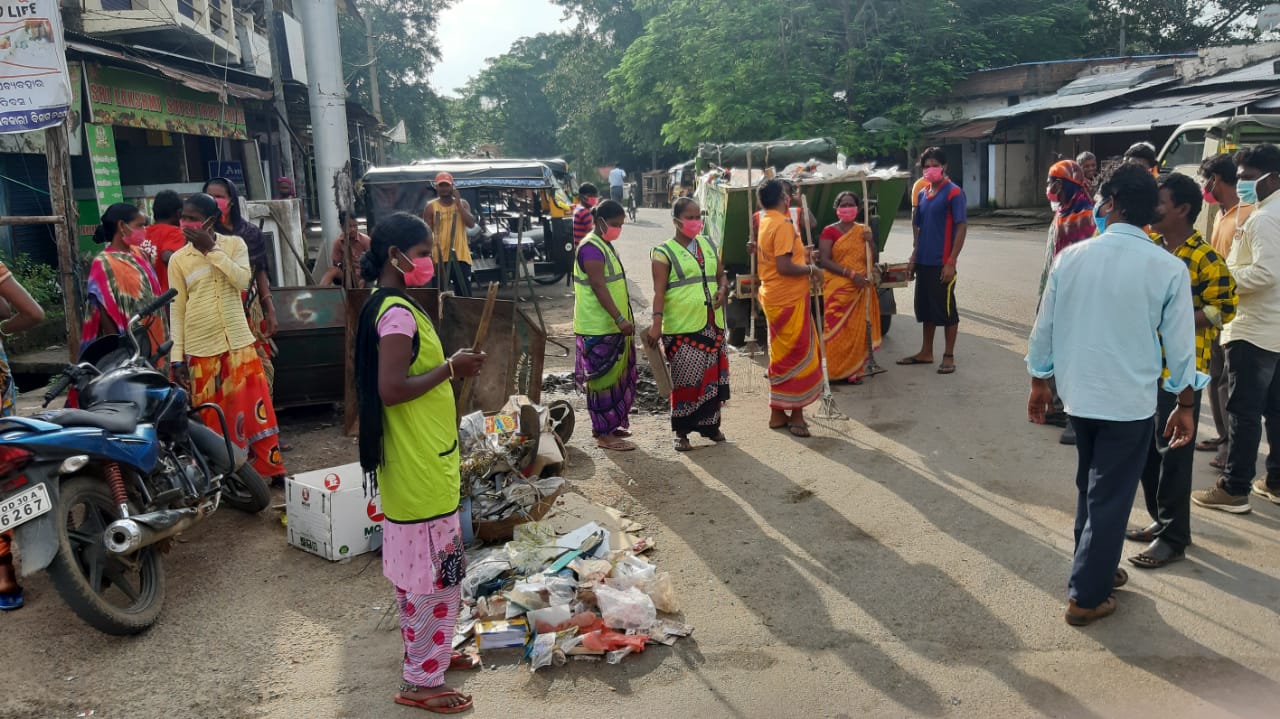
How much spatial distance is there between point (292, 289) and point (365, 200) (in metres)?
6.04

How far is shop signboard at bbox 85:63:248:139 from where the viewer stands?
1180 centimetres

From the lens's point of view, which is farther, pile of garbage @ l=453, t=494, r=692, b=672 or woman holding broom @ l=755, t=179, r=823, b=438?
woman holding broom @ l=755, t=179, r=823, b=438

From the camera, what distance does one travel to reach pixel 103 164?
469 inches

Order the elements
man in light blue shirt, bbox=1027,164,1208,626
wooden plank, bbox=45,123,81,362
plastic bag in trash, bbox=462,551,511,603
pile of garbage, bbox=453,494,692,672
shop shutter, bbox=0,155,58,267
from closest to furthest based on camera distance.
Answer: man in light blue shirt, bbox=1027,164,1208,626, pile of garbage, bbox=453,494,692,672, plastic bag in trash, bbox=462,551,511,603, wooden plank, bbox=45,123,81,362, shop shutter, bbox=0,155,58,267

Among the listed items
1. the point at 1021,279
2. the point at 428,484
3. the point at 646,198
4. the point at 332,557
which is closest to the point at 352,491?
the point at 332,557

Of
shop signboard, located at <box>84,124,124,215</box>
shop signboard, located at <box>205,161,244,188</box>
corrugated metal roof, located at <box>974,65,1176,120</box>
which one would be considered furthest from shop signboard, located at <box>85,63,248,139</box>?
corrugated metal roof, located at <box>974,65,1176,120</box>

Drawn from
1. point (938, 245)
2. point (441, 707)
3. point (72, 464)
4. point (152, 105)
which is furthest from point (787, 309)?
point (152, 105)

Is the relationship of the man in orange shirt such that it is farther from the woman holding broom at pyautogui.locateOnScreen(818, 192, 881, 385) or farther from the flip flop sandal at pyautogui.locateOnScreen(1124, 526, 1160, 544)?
the woman holding broom at pyautogui.locateOnScreen(818, 192, 881, 385)

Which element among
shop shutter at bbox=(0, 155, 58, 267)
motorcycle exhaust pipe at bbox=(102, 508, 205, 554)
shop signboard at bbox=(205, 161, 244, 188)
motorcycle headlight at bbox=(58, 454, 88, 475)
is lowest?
motorcycle exhaust pipe at bbox=(102, 508, 205, 554)

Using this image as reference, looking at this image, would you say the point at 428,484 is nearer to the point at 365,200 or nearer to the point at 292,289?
the point at 292,289

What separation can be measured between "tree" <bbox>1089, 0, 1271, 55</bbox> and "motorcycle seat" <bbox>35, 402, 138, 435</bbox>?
31989 millimetres

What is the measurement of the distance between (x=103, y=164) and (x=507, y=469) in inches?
375

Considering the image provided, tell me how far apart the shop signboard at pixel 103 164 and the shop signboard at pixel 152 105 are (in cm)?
A: 15

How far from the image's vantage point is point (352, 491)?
15.7ft
